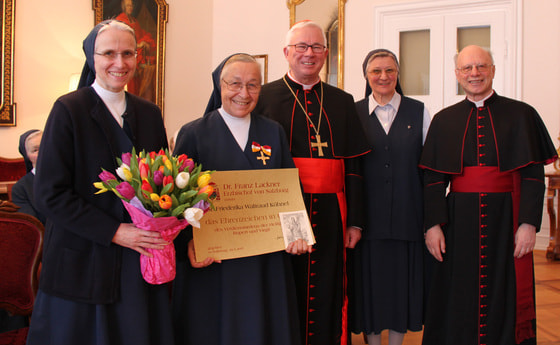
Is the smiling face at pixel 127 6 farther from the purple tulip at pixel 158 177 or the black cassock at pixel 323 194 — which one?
the purple tulip at pixel 158 177

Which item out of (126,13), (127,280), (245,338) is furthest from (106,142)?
(126,13)

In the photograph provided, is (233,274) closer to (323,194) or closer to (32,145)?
Result: (323,194)

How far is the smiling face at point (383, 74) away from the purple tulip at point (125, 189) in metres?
1.83

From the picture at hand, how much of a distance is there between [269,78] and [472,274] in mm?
6174

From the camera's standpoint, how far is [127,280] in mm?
1734

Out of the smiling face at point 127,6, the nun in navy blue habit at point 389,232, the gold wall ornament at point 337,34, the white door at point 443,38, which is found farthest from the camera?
the gold wall ornament at point 337,34

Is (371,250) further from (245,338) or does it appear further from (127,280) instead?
(127,280)

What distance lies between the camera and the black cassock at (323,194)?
2.51 m

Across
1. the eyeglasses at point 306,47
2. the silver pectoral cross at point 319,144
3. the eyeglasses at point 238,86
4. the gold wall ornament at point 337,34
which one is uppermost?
the gold wall ornament at point 337,34

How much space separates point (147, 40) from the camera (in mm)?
7363

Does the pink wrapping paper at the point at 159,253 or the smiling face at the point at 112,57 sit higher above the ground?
the smiling face at the point at 112,57

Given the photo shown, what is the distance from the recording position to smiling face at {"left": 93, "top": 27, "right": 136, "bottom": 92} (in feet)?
5.80

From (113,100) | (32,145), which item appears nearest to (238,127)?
(113,100)

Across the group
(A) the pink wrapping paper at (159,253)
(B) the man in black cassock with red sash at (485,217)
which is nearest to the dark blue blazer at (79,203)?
(A) the pink wrapping paper at (159,253)
